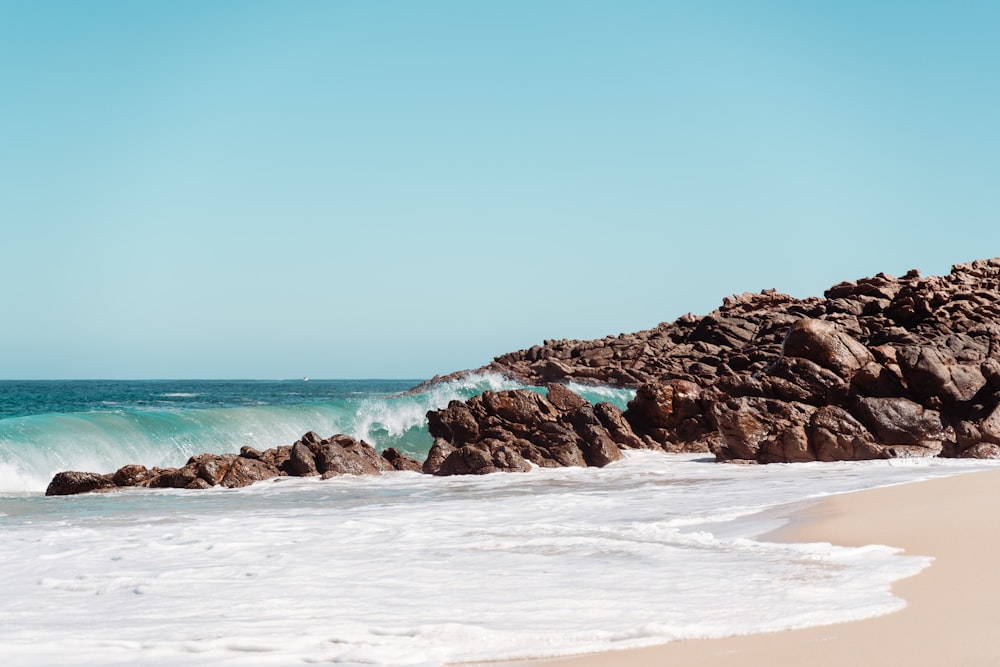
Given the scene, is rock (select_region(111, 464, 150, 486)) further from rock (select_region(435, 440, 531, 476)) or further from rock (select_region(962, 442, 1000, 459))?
rock (select_region(962, 442, 1000, 459))

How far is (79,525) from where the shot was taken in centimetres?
1117

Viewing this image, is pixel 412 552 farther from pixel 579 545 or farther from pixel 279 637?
pixel 279 637

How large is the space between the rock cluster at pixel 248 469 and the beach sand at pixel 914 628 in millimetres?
11331

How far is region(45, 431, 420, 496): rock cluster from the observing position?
53.8 feet

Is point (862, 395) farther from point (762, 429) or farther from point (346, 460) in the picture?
point (346, 460)

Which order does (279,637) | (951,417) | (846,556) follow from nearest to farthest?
(279,637) → (846,556) → (951,417)

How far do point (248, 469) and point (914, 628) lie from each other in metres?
14.3

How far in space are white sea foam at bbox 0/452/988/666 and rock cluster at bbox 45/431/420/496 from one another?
3.69 metres

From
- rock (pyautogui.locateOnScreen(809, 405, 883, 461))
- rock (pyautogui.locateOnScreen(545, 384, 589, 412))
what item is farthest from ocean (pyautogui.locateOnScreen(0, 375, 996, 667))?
rock (pyautogui.locateOnScreen(545, 384, 589, 412))

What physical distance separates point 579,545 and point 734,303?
152ft

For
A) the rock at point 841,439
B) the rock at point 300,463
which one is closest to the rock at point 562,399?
the rock at point 841,439

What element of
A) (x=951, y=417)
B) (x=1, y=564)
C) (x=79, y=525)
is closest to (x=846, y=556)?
(x=1, y=564)

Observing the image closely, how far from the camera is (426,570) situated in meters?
7.21

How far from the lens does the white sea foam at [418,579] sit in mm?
5023
